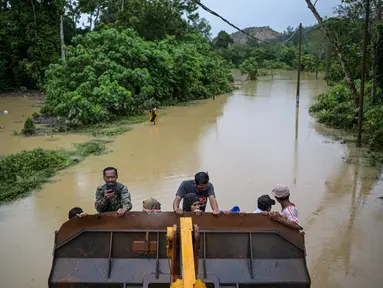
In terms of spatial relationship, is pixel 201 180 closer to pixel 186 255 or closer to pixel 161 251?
pixel 161 251

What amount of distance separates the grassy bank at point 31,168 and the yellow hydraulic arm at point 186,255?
701 centimetres

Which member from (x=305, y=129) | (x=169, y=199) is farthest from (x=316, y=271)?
(x=305, y=129)

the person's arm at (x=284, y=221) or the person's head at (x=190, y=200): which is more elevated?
the person's arm at (x=284, y=221)

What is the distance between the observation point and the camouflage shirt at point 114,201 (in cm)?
496

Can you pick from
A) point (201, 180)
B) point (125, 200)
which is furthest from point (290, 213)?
point (125, 200)

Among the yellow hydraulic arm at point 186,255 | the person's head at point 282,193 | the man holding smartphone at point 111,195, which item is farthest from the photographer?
the man holding smartphone at point 111,195

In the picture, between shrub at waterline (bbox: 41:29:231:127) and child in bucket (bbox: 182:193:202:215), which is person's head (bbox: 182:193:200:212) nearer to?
child in bucket (bbox: 182:193:202:215)

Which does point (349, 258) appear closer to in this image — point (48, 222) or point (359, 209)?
point (359, 209)

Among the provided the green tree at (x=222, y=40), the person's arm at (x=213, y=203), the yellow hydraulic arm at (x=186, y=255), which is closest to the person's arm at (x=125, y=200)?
the person's arm at (x=213, y=203)

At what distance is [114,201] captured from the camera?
502 cm

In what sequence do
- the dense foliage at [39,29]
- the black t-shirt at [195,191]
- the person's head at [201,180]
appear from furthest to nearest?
the dense foliage at [39,29], the black t-shirt at [195,191], the person's head at [201,180]

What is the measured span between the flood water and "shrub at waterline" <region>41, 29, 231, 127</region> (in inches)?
76.1

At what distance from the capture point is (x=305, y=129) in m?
16.5

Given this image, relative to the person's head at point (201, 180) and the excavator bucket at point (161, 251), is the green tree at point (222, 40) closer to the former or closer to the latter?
the person's head at point (201, 180)
